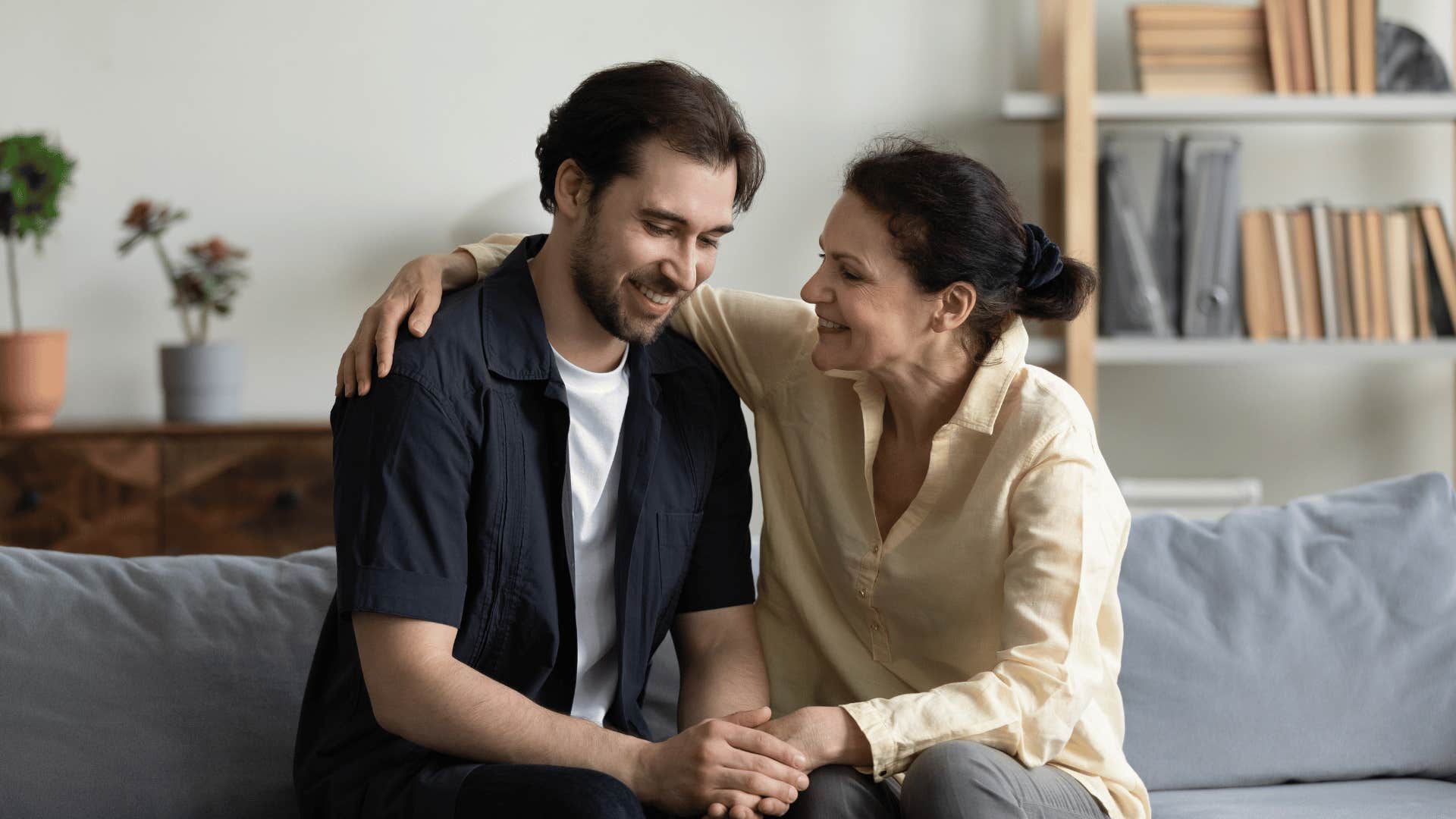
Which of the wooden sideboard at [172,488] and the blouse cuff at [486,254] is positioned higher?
Answer: the blouse cuff at [486,254]

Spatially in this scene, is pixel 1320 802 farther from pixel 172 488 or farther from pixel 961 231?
pixel 172 488

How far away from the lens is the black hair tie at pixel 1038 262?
1616 mm

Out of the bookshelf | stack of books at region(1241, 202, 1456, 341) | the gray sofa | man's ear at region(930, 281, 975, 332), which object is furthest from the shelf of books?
man's ear at region(930, 281, 975, 332)

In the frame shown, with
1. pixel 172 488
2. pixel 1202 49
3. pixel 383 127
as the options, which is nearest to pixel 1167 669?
pixel 1202 49

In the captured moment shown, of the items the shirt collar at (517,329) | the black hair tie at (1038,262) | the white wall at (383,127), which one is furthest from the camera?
the white wall at (383,127)

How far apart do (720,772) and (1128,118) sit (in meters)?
2.05

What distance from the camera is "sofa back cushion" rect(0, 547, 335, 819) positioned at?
1595mm

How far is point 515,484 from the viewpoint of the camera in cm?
149

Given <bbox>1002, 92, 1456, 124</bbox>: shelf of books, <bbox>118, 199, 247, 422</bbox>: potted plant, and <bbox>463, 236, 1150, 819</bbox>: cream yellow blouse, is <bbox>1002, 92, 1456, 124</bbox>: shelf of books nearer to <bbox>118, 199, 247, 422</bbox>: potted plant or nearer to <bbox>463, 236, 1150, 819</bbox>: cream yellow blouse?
<bbox>463, 236, 1150, 819</bbox>: cream yellow blouse

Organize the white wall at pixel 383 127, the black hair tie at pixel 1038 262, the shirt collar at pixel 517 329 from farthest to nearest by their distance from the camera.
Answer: the white wall at pixel 383 127
the black hair tie at pixel 1038 262
the shirt collar at pixel 517 329

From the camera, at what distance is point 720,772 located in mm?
1369

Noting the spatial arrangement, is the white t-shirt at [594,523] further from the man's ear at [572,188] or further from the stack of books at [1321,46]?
the stack of books at [1321,46]

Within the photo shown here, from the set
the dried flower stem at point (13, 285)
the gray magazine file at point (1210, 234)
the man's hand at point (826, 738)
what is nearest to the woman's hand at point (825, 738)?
the man's hand at point (826, 738)

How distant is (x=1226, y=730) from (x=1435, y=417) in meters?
1.78
